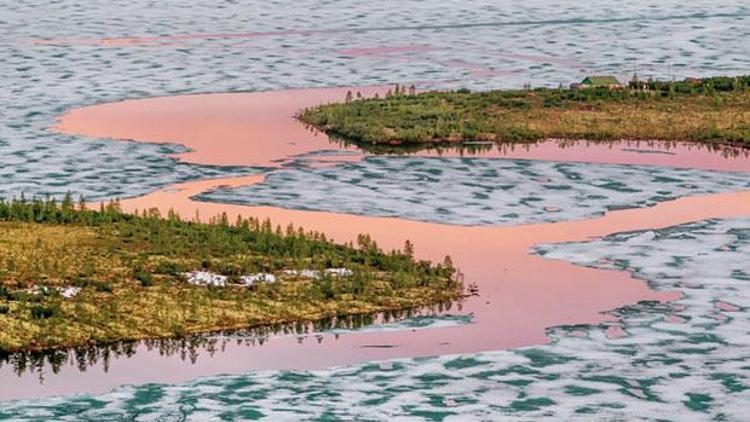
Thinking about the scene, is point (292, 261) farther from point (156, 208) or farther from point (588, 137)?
point (588, 137)

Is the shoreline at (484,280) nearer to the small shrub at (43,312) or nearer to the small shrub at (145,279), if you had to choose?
the small shrub at (43,312)

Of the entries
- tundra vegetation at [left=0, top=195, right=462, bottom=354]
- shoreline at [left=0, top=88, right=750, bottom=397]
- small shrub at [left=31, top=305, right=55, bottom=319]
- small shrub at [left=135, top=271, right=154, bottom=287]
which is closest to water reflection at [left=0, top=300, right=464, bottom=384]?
tundra vegetation at [left=0, top=195, right=462, bottom=354]

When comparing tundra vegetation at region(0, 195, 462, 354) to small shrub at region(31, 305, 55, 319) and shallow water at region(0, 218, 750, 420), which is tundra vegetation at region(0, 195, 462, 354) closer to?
small shrub at region(31, 305, 55, 319)

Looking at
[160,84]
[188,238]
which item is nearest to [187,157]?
[188,238]

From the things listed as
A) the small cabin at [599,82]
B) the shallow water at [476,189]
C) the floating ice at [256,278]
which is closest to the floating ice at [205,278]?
the floating ice at [256,278]

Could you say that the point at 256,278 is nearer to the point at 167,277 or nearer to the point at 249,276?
the point at 249,276

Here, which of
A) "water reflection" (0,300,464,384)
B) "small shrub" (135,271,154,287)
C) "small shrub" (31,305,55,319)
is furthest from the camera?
"small shrub" (135,271,154,287)
